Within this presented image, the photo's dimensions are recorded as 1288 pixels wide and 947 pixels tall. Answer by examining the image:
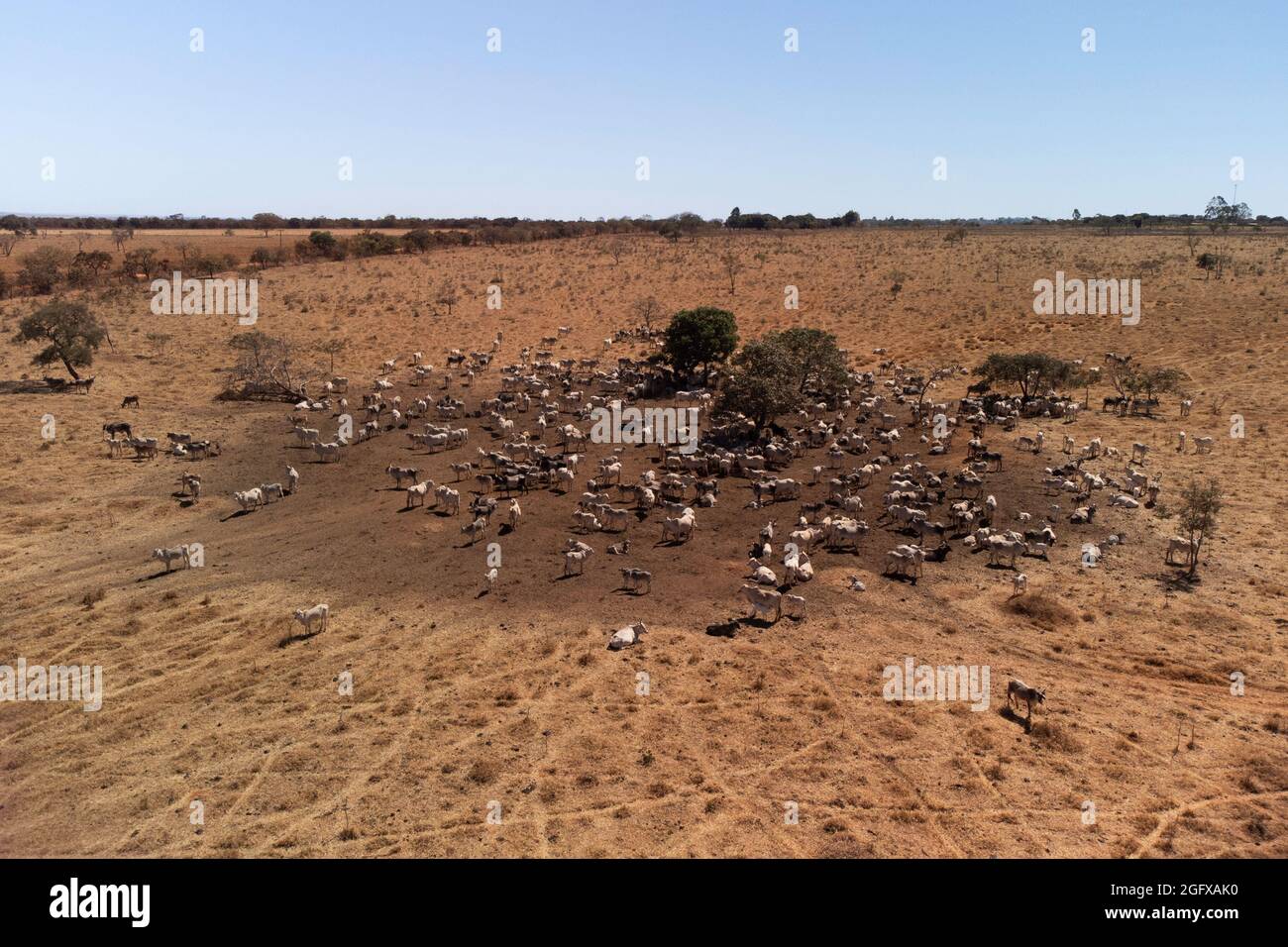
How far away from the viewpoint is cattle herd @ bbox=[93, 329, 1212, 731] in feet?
72.7

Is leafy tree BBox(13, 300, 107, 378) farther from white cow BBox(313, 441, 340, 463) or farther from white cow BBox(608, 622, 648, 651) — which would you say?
white cow BBox(608, 622, 648, 651)

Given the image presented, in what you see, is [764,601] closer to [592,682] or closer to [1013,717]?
[592,682]

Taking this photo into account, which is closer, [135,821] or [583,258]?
[135,821]

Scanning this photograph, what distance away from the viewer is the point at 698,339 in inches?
1630

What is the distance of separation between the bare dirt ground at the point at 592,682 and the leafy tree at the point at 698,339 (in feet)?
38.6

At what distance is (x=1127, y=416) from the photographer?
35.5m

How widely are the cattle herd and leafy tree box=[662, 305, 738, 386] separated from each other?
4.73ft

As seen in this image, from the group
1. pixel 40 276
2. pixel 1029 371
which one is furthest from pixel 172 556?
pixel 40 276

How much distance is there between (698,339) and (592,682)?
91.1 ft

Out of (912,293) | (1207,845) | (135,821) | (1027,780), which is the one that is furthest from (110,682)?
(912,293)

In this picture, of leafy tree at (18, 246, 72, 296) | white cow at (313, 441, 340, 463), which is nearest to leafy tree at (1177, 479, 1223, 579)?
white cow at (313, 441, 340, 463)
